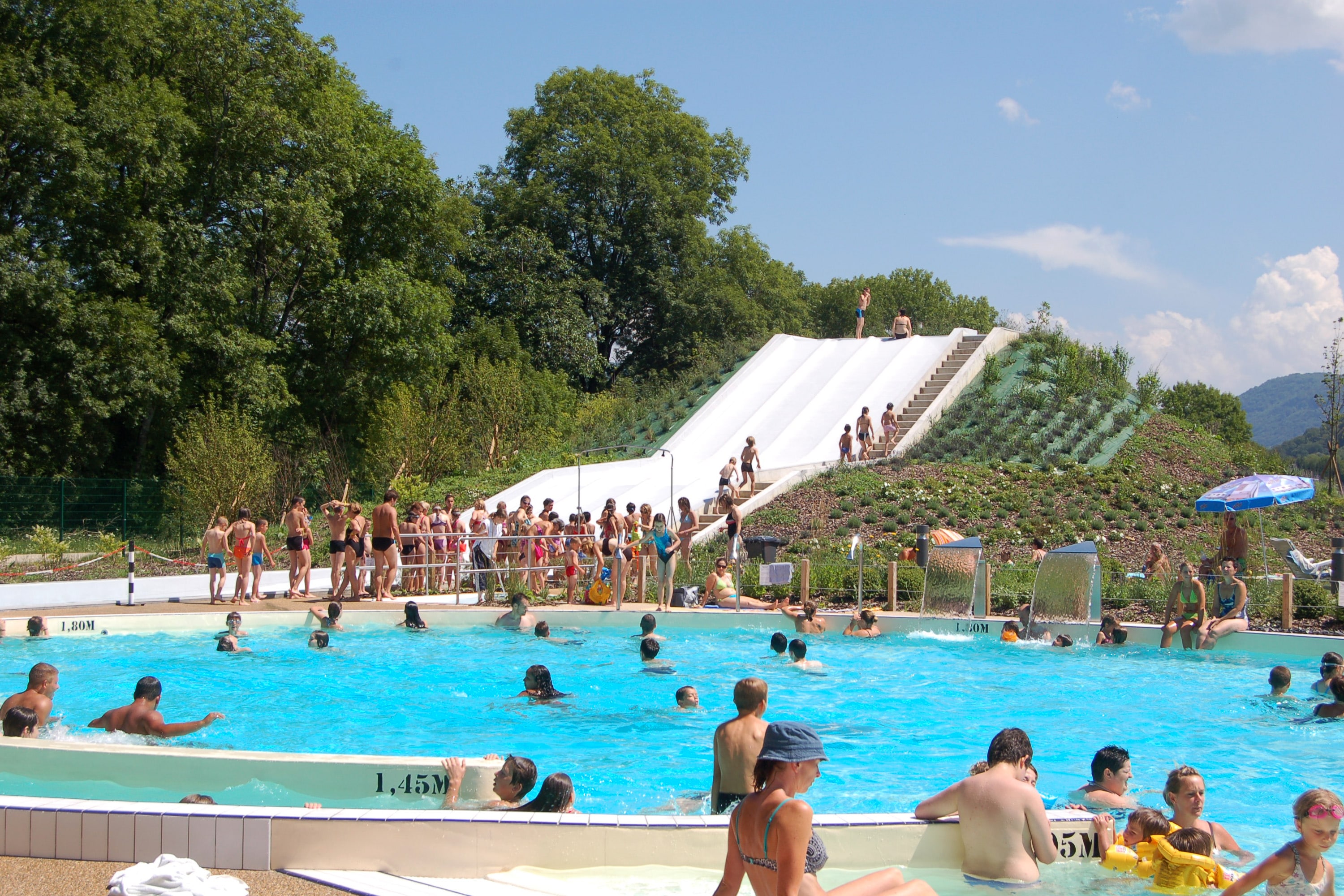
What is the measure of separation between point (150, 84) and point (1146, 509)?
25061mm

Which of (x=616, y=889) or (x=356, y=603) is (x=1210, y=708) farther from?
(x=356, y=603)

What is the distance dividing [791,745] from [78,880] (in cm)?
338

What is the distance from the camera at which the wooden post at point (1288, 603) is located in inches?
549

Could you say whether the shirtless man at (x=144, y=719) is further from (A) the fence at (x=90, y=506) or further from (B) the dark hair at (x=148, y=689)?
(A) the fence at (x=90, y=506)

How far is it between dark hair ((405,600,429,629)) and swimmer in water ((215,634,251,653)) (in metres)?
2.07

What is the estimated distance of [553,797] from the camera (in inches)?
228

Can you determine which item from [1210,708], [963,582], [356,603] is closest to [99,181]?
[356,603]

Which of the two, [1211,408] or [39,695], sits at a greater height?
[1211,408]

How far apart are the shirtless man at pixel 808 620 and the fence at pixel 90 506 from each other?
16.4m

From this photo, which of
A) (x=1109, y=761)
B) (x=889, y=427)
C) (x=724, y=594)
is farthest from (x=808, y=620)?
(x=889, y=427)

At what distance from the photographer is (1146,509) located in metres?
21.6

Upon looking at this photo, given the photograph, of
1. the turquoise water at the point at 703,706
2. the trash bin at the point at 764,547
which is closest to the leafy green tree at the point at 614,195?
the trash bin at the point at 764,547

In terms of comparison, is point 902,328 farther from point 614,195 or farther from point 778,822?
point 778,822

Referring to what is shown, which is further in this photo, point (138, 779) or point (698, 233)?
point (698, 233)
